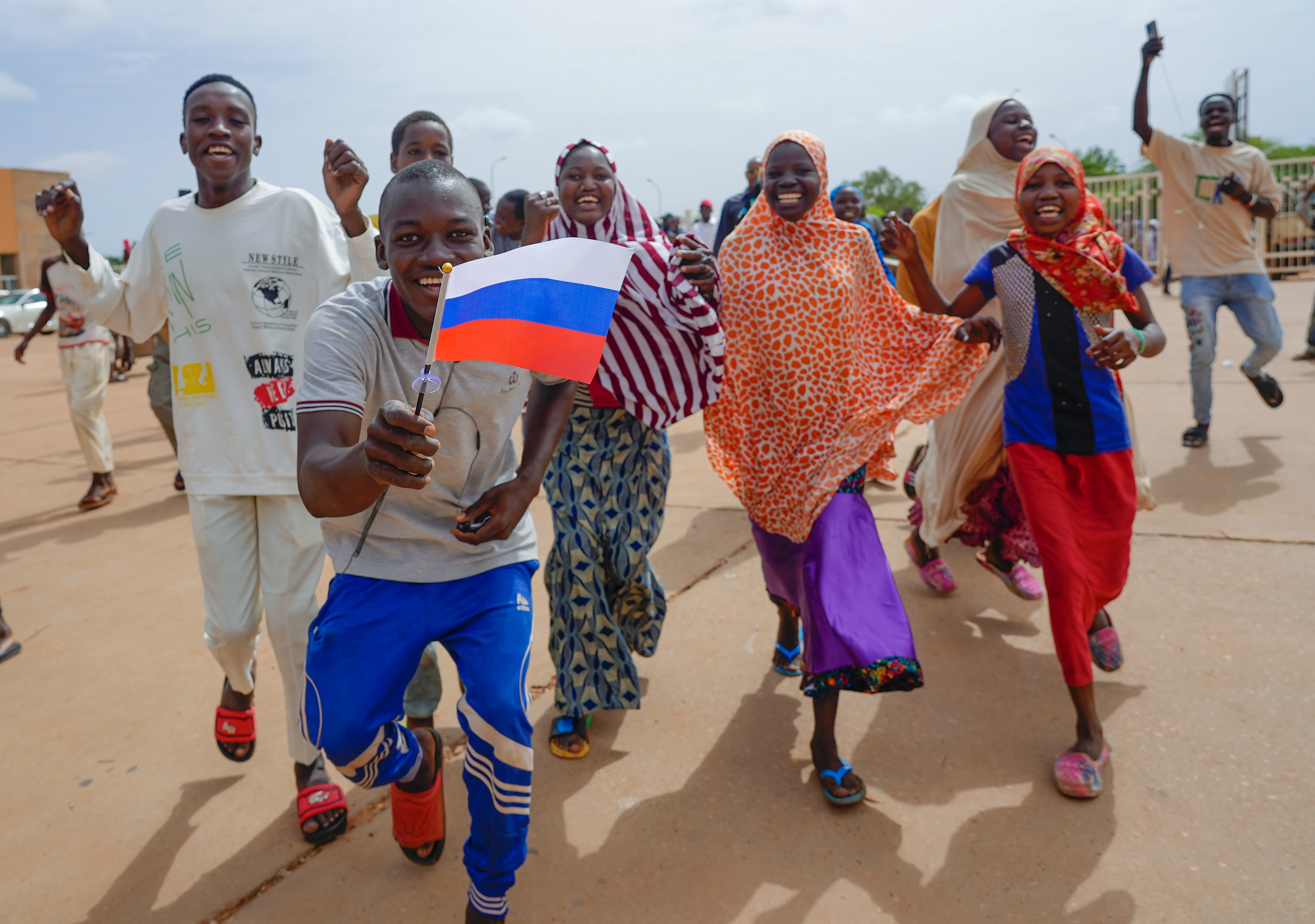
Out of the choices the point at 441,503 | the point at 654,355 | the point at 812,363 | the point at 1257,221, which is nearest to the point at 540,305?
the point at 441,503

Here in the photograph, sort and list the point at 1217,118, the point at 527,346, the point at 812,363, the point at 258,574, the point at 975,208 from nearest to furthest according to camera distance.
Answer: the point at 527,346 → the point at 258,574 → the point at 812,363 → the point at 975,208 → the point at 1217,118

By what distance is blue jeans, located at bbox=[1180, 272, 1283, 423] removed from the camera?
6.66 meters

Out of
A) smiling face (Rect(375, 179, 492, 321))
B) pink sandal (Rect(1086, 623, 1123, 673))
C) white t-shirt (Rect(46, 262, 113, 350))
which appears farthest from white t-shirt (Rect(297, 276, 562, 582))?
pink sandal (Rect(1086, 623, 1123, 673))

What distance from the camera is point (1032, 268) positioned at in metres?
3.29

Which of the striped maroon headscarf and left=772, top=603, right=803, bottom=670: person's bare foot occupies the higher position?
the striped maroon headscarf

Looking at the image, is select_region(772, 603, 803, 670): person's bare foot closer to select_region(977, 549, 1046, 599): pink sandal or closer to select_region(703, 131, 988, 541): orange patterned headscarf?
select_region(703, 131, 988, 541): orange patterned headscarf

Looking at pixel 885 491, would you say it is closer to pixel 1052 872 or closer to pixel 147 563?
pixel 1052 872

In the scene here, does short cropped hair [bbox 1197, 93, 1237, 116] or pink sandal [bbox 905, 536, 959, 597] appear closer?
pink sandal [bbox 905, 536, 959, 597]

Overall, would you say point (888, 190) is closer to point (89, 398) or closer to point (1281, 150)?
point (1281, 150)

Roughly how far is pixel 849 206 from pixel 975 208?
45.2 inches

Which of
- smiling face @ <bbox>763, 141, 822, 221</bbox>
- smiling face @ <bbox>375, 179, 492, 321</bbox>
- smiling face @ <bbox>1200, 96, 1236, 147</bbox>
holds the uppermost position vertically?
smiling face @ <bbox>1200, 96, 1236, 147</bbox>

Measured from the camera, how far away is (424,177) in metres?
2.17

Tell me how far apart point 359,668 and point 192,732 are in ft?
5.52

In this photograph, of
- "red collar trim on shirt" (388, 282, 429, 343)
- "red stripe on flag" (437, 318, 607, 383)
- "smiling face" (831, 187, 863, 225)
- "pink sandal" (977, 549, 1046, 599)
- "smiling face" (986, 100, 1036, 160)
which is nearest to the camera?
"red stripe on flag" (437, 318, 607, 383)
